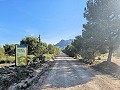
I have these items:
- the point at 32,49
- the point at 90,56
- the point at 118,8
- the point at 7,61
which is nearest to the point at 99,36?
the point at 118,8

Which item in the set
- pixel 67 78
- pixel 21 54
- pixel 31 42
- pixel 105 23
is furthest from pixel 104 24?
pixel 31 42

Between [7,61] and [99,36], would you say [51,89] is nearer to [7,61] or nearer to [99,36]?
[99,36]

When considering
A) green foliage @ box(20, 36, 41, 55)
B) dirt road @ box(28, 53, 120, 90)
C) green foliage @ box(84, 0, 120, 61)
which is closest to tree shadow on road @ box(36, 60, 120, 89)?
dirt road @ box(28, 53, 120, 90)

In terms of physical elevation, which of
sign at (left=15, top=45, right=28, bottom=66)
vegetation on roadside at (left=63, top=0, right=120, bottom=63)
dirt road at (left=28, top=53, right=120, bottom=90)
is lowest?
dirt road at (left=28, top=53, right=120, bottom=90)

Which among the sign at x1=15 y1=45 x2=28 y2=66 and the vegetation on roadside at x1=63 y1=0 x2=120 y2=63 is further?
the vegetation on roadside at x1=63 y1=0 x2=120 y2=63

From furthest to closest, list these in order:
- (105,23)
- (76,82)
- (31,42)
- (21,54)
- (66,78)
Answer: (31,42) → (105,23) → (21,54) → (66,78) → (76,82)

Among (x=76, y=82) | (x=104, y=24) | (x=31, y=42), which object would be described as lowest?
(x=76, y=82)

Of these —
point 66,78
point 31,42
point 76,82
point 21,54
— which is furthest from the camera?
point 31,42

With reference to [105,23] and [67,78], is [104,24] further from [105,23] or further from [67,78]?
[67,78]

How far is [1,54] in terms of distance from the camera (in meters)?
46.4

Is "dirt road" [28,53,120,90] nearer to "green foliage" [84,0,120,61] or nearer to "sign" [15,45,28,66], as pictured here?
"sign" [15,45,28,66]

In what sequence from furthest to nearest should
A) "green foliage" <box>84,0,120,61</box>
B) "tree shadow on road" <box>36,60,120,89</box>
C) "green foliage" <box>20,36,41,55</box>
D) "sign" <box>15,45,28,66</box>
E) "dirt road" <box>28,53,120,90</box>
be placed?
"green foliage" <box>20,36,41,55</box>
"green foliage" <box>84,0,120,61</box>
"sign" <box>15,45,28,66</box>
"tree shadow on road" <box>36,60,120,89</box>
"dirt road" <box>28,53,120,90</box>

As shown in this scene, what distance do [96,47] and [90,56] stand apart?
896cm

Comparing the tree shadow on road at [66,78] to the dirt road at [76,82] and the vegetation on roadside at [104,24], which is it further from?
the vegetation on roadside at [104,24]
